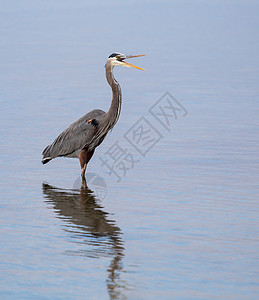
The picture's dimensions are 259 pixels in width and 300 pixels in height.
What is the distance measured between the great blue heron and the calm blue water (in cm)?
31

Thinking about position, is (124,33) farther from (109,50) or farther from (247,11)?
(247,11)

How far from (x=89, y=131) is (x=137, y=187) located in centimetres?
127

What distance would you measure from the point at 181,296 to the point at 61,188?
13.7 ft

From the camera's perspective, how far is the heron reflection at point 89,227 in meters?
7.25

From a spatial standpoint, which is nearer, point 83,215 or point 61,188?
point 83,215

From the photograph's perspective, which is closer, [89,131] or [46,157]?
[89,131]

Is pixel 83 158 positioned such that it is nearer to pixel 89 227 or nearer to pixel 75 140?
pixel 75 140

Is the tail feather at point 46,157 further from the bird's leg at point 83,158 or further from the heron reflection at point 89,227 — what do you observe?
the heron reflection at point 89,227

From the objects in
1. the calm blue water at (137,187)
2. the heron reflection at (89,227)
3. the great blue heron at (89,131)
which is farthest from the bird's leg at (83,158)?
the heron reflection at (89,227)

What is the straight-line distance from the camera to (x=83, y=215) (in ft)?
30.2

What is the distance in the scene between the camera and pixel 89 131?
1105 centimetres

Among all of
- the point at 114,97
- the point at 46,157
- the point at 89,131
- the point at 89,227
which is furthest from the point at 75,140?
the point at 89,227

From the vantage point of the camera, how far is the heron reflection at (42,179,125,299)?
725 centimetres

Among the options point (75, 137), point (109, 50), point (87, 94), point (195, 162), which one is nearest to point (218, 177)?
point (195, 162)
